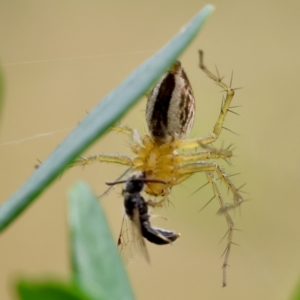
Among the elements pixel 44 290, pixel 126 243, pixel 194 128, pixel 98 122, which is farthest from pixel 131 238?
pixel 194 128

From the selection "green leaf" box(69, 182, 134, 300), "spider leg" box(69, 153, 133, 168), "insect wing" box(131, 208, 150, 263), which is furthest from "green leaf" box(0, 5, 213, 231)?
"spider leg" box(69, 153, 133, 168)

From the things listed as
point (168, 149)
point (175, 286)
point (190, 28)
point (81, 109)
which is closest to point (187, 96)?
point (168, 149)

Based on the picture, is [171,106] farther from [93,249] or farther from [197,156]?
[93,249]

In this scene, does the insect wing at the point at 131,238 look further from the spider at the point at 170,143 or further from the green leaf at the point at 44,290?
the green leaf at the point at 44,290

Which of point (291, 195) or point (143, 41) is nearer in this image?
point (291, 195)

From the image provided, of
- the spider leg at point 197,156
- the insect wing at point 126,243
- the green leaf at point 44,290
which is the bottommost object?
the green leaf at point 44,290

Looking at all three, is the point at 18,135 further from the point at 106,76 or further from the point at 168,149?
the point at 168,149

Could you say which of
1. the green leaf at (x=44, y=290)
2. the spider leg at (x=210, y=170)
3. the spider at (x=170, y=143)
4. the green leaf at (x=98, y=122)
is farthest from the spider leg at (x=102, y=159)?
the green leaf at (x=44, y=290)
